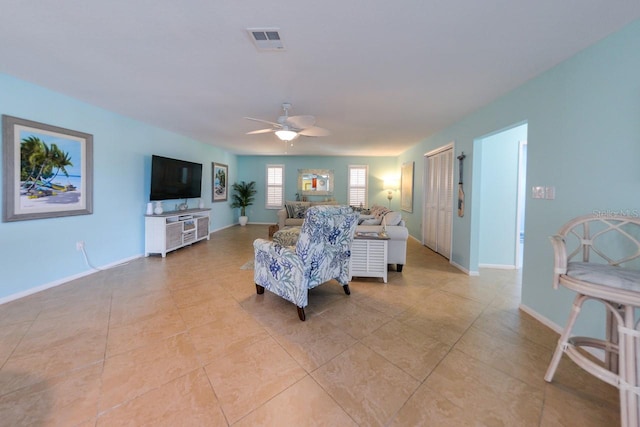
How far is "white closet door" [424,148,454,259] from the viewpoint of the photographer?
412cm

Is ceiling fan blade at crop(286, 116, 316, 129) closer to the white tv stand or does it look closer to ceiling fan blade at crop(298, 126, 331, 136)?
ceiling fan blade at crop(298, 126, 331, 136)

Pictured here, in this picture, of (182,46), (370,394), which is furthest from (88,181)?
(370,394)

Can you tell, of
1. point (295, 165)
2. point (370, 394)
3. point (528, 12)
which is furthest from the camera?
point (295, 165)

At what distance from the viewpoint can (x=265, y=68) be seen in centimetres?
223

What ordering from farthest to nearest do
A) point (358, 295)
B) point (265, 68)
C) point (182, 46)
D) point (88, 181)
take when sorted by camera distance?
point (88, 181), point (358, 295), point (265, 68), point (182, 46)

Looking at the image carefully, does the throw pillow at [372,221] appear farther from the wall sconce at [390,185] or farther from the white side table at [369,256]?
the wall sconce at [390,185]

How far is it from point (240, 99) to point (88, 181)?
2.40 m

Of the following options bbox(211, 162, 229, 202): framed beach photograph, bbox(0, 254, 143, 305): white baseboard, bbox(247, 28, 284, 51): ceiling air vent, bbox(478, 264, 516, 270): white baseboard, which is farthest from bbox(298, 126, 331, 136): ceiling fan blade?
bbox(211, 162, 229, 202): framed beach photograph

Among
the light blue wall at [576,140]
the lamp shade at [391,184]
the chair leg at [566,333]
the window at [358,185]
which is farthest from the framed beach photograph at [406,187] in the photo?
the chair leg at [566,333]

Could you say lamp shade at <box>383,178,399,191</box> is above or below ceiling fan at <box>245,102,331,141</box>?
below

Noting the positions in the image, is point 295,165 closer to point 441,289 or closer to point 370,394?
point 441,289

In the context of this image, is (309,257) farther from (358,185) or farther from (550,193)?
(358,185)

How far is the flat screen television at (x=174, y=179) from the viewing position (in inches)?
166

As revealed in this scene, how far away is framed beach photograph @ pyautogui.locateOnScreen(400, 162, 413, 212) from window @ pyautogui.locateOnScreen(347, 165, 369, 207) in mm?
1191
